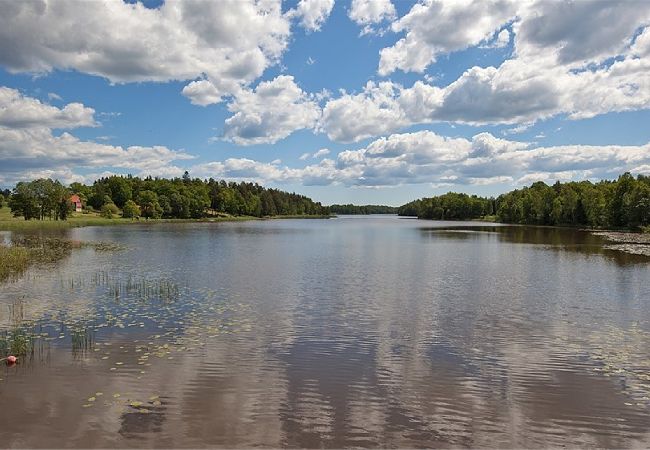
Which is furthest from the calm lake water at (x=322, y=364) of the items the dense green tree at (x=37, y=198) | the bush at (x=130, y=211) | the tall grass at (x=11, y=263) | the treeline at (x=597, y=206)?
the bush at (x=130, y=211)

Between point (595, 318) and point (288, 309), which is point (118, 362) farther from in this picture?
point (595, 318)

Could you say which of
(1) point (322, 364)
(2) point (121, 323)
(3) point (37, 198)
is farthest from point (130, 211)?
(1) point (322, 364)

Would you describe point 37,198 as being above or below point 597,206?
above

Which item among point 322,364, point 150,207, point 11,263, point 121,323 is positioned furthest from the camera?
point 150,207

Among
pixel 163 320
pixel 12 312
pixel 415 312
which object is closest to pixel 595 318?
pixel 415 312

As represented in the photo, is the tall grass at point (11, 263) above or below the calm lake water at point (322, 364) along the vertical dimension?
above

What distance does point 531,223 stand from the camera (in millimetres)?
190750

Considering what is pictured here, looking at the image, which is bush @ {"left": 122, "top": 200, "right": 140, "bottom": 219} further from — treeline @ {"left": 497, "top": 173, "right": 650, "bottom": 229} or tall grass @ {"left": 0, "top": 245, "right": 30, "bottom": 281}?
treeline @ {"left": 497, "top": 173, "right": 650, "bottom": 229}

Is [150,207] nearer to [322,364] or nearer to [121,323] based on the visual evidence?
[121,323]

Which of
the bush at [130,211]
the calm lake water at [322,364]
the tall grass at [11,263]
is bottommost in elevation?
the calm lake water at [322,364]

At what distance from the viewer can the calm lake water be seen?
40.5 ft

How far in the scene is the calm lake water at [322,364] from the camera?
12.3 metres

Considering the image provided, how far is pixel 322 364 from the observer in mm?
17844

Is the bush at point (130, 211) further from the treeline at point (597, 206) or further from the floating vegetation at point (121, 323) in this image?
the treeline at point (597, 206)
